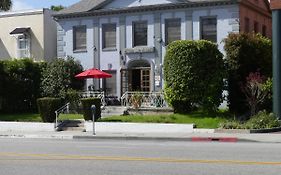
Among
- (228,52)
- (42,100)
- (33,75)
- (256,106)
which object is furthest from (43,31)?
(256,106)

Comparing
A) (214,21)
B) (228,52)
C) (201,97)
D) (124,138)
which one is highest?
(214,21)

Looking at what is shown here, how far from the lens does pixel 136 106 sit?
31.5 meters

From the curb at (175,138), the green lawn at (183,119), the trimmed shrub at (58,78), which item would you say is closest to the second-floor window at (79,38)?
the trimmed shrub at (58,78)

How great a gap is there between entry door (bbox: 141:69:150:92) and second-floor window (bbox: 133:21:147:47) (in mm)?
1896

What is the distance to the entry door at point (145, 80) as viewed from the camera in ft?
121

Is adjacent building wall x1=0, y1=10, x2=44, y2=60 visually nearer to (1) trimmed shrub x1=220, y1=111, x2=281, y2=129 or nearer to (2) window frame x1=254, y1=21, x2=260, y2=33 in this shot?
(2) window frame x1=254, y1=21, x2=260, y2=33

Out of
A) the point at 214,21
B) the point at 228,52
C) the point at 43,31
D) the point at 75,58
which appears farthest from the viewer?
the point at 43,31

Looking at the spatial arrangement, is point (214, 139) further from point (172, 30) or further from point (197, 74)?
point (172, 30)

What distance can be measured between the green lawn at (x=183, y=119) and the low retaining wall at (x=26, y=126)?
9.26 feet

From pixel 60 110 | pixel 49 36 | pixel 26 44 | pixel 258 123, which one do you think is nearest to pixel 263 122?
pixel 258 123

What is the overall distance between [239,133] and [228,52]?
7.28 m

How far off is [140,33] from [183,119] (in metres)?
11.0

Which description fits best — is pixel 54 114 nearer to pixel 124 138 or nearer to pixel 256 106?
pixel 124 138

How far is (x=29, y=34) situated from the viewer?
42.2 metres
